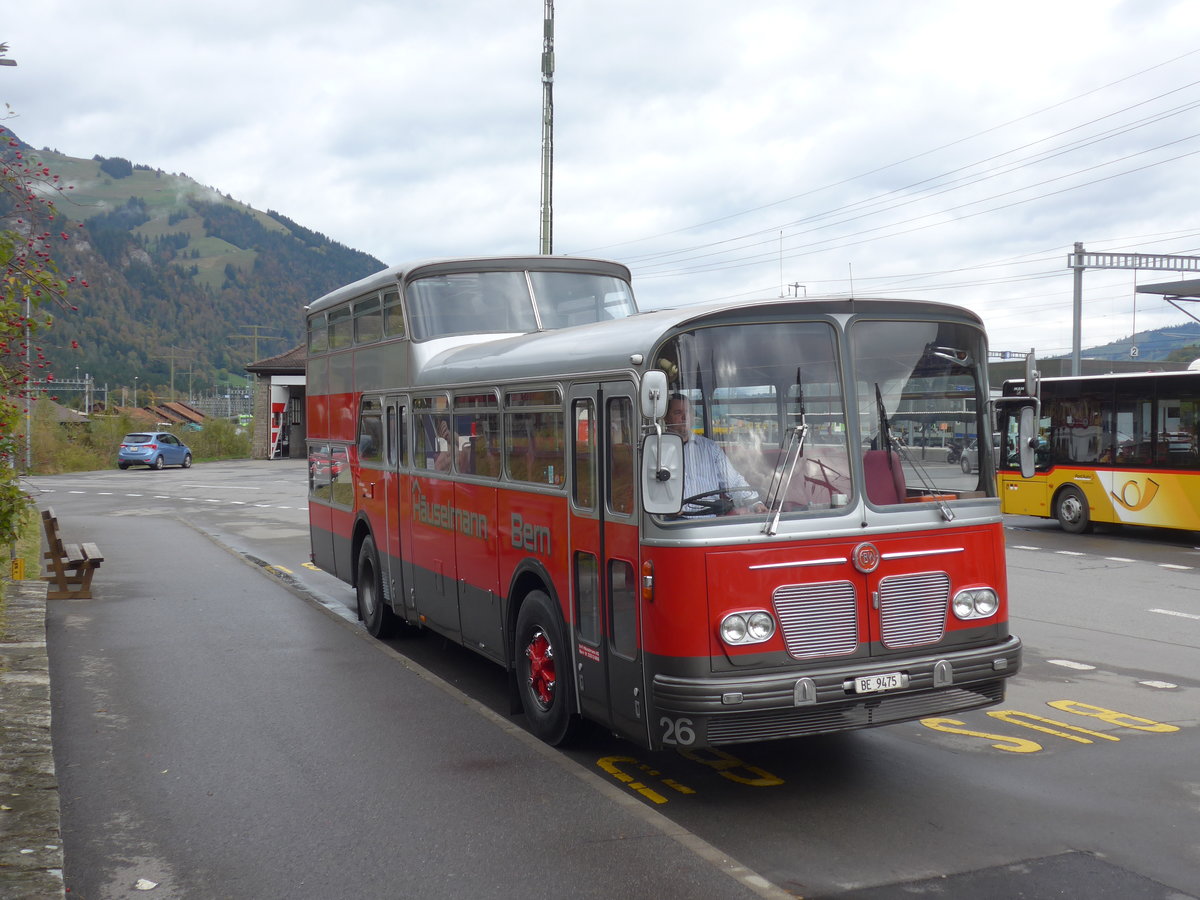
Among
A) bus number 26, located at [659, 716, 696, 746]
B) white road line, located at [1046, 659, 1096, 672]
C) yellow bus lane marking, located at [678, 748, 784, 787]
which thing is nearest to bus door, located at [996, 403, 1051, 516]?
white road line, located at [1046, 659, 1096, 672]

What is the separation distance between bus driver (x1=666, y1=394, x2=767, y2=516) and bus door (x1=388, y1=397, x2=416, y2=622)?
484 cm

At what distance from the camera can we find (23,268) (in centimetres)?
834

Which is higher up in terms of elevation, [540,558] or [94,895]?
[540,558]

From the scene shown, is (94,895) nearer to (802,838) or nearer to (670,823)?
(670,823)

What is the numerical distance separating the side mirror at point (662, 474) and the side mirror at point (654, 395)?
0.52ft

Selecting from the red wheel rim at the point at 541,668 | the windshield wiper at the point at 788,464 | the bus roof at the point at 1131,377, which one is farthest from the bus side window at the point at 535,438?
the bus roof at the point at 1131,377

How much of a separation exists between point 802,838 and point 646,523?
5.67 ft

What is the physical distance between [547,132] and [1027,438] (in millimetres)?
17031

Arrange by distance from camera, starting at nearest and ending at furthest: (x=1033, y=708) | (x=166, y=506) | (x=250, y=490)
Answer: (x=1033, y=708)
(x=166, y=506)
(x=250, y=490)

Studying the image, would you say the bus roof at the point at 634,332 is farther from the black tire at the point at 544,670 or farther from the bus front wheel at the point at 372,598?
the bus front wheel at the point at 372,598

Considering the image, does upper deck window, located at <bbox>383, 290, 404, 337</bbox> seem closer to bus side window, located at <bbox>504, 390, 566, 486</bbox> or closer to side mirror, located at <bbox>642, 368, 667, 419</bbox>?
bus side window, located at <bbox>504, 390, 566, 486</bbox>

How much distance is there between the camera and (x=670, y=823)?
6059 mm

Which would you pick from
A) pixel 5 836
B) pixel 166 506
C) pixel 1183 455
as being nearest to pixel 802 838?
pixel 5 836

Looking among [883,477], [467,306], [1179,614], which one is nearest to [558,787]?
[883,477]
